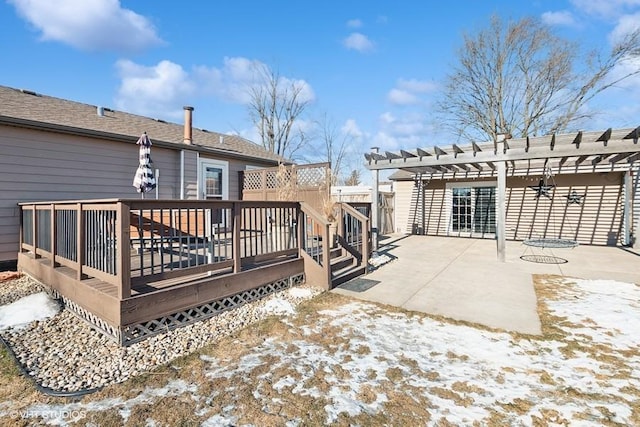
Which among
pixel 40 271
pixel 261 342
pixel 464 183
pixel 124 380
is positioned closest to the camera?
pixel 124 380

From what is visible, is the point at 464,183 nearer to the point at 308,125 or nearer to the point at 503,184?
the point at 503,184

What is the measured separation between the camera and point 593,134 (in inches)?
248

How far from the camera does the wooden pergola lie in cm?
630

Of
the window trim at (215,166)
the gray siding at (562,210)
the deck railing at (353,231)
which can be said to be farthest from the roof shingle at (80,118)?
the gray siding at (562,210)

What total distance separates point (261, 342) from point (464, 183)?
1082 centimetres

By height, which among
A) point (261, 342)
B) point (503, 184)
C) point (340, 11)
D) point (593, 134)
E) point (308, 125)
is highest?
point (340, 11)

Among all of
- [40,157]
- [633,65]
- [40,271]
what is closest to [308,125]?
[633,65]

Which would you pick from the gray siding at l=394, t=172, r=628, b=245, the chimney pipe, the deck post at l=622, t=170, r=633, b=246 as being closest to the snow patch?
the chimney pipe

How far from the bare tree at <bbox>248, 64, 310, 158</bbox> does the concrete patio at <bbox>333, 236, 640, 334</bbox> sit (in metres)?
16.3

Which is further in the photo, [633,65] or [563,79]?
[563,79]

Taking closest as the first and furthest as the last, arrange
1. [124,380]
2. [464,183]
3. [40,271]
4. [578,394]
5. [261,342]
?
[578,394] < [124,380] < [261,342] < [40,271] < [464,183]

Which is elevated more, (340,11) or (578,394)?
(340,11)

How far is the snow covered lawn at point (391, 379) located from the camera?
207cm

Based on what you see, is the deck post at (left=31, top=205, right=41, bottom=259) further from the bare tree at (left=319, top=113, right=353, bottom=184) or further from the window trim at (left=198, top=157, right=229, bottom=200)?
the bare tree at (left=319, top=113, right=353, bottom=184)
